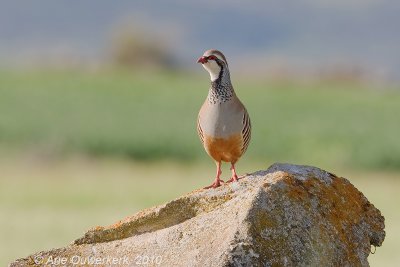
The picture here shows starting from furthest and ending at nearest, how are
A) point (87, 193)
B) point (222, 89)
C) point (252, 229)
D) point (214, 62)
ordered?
point (87, 193) → point (222, 89) → point (214, 62) → point (252, 229)

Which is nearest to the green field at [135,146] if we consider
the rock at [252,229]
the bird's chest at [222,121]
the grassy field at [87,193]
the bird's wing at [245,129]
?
the grassy field at [87,193]

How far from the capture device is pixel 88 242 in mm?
8219

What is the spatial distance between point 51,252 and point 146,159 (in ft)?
103

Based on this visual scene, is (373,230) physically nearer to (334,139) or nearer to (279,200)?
(279,200)

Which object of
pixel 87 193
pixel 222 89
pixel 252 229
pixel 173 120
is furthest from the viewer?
pixel 173 120

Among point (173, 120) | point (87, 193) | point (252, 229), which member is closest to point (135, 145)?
point (173, 120)

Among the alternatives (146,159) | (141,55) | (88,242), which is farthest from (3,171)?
(141,55)

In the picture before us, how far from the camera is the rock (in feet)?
24.8

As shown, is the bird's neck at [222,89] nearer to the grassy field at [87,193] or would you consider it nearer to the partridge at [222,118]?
the partridge at [222,118]

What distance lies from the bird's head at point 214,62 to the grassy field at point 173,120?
29.4m

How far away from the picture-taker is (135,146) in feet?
131

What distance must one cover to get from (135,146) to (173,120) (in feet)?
19.9

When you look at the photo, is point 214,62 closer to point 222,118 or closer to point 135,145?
point 222,118

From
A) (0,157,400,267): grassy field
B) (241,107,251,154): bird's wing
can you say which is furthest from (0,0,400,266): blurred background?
(241,107,251,154): bird's wing
